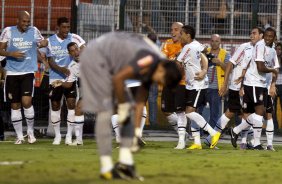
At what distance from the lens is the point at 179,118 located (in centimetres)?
1811

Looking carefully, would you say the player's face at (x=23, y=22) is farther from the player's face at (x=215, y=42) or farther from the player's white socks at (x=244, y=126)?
the player's face at (x=215, y=42)

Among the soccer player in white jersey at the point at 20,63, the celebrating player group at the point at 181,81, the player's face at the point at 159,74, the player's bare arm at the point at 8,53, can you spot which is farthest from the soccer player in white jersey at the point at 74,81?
the player's face at the point at 159,74

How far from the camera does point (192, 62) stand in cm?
1798

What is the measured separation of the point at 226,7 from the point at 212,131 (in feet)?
20.8

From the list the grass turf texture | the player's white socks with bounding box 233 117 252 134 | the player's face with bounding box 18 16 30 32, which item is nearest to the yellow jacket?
the player's white socks with bounding box 233 117 252 134

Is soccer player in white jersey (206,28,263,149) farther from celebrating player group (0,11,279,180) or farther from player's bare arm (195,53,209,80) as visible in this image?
player's bare arm (195,53,209,80)

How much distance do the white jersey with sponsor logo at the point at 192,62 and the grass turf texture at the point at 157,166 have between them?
4.51 ft

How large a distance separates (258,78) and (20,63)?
14.9 feet

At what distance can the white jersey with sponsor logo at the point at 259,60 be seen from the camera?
17.7 m

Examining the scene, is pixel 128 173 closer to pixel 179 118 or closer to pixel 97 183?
pixel 97 183

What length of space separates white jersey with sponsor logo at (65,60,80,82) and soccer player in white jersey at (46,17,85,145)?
80 millimetres

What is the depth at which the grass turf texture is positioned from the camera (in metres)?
10.9

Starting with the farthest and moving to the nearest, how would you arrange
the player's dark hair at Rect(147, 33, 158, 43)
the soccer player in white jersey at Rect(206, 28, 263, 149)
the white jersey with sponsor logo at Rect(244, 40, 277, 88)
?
the player's dark hair at Rect(147, 33, 158, 43) → the soccer player in white jersey at Rect(206, 28, 263, 149) → the white jersey with sponsor logo at Rect(244, 40, 277, 88)

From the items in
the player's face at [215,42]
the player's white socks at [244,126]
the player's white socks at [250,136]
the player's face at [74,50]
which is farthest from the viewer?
the player's face at [215,42]
